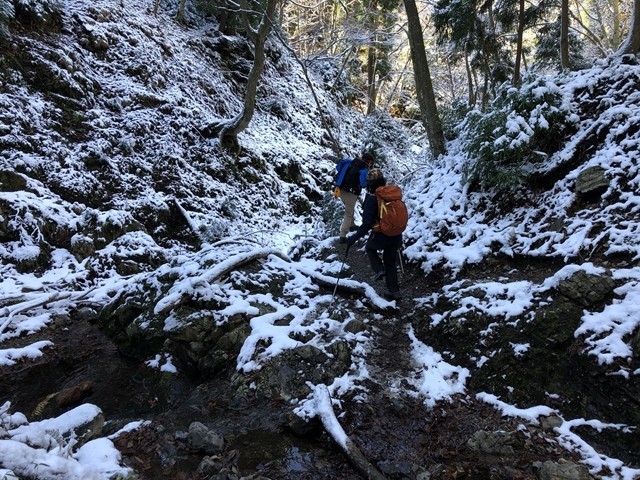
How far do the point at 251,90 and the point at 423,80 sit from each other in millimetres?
5955

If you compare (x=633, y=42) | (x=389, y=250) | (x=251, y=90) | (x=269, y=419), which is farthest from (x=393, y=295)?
(x=251, y=90)

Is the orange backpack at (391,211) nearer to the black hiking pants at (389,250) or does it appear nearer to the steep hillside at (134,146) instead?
the black hiking pants at (389,250)

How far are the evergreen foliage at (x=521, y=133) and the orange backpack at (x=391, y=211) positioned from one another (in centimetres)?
176

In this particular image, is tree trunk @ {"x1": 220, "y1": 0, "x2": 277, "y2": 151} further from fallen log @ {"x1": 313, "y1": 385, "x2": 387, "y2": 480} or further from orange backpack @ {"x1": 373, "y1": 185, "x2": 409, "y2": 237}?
fallen log @ {"x1": 313, "y1": 385, "x2": 387, "y2": 480}

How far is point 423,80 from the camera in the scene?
332 inches

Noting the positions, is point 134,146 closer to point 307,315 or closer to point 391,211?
point 307,315

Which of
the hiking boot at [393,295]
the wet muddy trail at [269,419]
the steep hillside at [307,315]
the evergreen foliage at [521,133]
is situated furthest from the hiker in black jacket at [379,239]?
the evergreen foliage at [521,133]

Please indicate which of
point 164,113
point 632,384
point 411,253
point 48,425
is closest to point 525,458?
point 632,384

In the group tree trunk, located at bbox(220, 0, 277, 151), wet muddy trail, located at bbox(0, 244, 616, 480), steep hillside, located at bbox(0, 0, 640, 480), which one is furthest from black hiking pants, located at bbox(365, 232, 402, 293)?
tree trunk, located at bbox(220, 0, 277, 151)

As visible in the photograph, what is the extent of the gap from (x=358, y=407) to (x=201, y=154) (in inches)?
385

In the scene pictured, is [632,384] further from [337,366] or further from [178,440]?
[178,440]

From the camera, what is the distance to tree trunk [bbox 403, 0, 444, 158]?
825cm

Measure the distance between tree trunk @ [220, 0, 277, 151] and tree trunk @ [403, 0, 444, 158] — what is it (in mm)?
4846

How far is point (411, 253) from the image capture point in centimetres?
675
